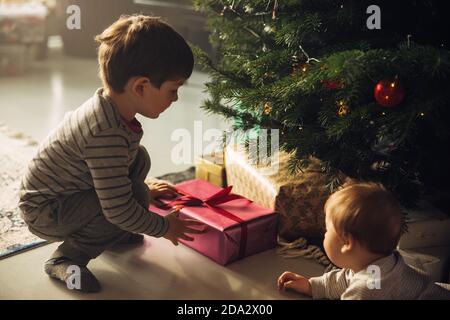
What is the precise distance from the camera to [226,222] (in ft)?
4.68

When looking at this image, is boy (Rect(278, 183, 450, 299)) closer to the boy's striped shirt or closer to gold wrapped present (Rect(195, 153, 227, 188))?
the boy's striped shirt

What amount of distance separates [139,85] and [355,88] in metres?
0.47

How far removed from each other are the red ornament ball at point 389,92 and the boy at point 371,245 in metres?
0.17

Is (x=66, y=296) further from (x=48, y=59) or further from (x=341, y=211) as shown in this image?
(x=48, y=59)

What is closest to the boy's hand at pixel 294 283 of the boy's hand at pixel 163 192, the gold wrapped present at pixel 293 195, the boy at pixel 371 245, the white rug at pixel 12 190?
the boy at pixel 371 245

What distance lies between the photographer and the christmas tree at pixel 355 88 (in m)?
1.12

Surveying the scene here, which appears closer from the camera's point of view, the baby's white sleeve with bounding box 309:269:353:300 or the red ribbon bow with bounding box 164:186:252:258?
the baby's white sleeve with bounding box 309:269:353:300

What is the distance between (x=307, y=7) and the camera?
54.0 inches

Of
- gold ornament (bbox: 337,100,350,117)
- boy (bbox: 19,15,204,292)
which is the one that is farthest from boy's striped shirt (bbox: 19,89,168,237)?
gold ornament (bbox: 337,100,350,117)

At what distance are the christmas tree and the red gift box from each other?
0.19 m

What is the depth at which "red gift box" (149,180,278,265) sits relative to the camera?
143cm

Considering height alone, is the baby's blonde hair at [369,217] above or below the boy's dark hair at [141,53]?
below

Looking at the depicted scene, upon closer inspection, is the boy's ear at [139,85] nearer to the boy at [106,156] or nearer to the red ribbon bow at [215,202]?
the boy at [106,156]
